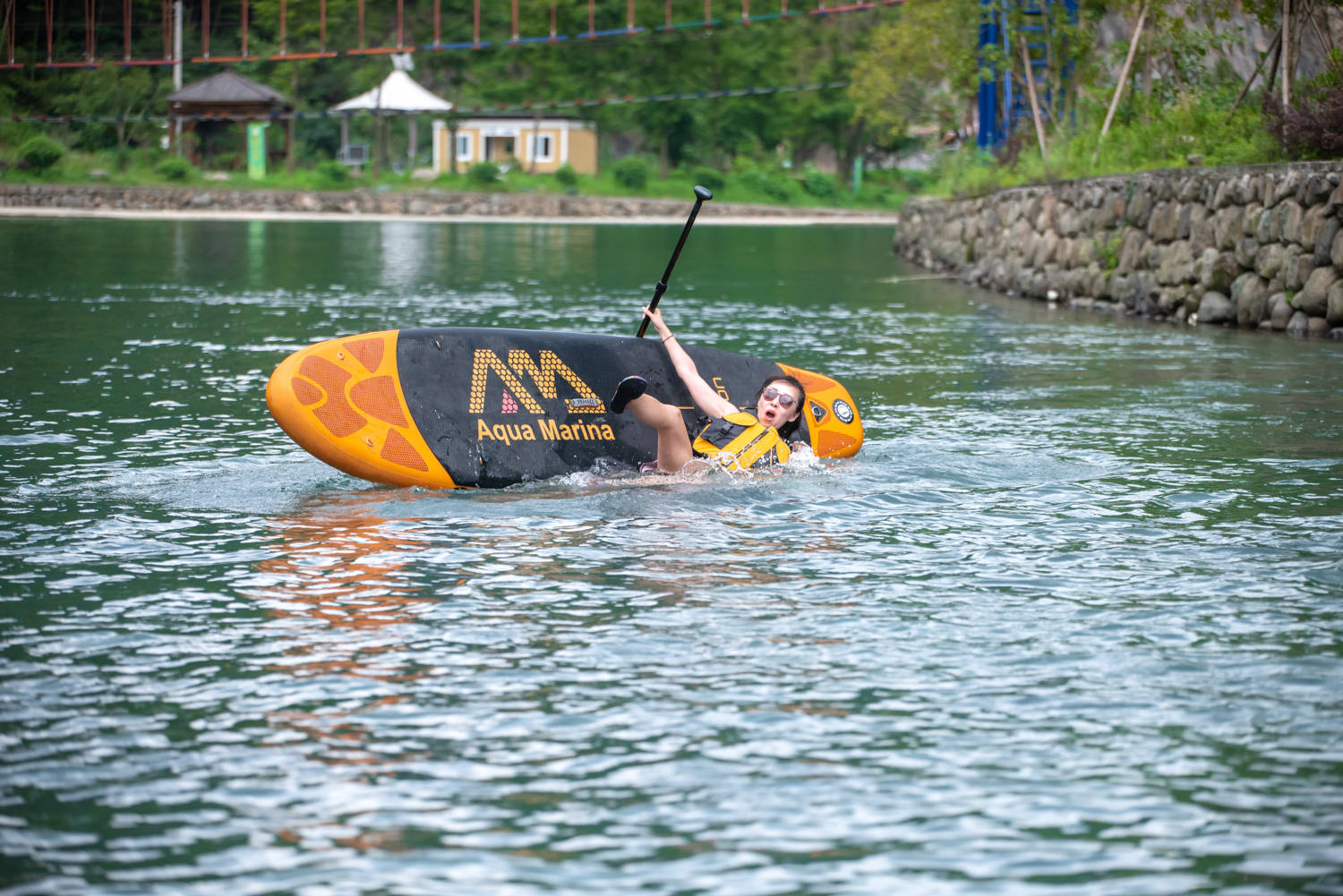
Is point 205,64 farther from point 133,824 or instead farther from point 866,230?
point 133,824

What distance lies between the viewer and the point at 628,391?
24.6 ft

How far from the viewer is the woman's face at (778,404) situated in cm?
843

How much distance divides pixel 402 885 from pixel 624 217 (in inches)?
1866

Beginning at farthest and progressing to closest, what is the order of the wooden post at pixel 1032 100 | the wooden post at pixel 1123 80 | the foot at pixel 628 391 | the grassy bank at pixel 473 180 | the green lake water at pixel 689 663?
the grassy bank at pixel 473 180 < the wooden post at pixel 1032 100 < the wooden post at pixel 1123 80 < the foot at pixel 628 391 < the green lake water at pixel 689 663

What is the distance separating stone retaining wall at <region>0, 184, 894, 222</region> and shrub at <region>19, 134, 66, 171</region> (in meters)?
2.94

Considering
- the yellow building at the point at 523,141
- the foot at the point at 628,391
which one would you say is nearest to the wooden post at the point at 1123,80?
the foot at the point at 628,391

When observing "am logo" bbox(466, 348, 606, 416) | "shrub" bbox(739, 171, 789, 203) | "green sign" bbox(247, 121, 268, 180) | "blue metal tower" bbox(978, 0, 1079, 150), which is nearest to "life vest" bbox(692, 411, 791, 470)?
"am logo" bbox(466, 348, 606, 416)

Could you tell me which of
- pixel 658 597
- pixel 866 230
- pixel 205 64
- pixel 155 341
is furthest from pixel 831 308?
pixel 205 64

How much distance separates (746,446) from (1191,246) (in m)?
10.5

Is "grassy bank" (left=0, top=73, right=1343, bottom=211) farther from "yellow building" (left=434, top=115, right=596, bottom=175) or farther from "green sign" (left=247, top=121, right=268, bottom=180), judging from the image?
"yellow building" (left=434, top=115, right=596, bottom=175)

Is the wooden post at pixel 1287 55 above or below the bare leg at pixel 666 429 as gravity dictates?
above

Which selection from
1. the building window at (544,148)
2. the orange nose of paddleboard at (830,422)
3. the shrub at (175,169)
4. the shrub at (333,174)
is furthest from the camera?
the building window at (544,148)

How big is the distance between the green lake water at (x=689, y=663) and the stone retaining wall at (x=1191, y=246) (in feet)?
15.9

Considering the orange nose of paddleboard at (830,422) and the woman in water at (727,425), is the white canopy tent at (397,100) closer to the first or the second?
the orange nose of paddleboard at (830,422)
